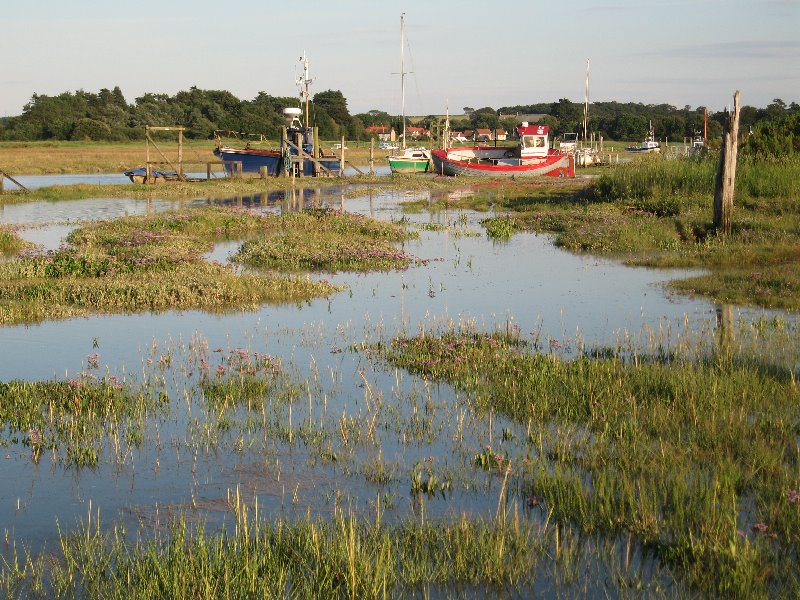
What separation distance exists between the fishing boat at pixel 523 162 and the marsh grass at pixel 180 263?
116 feet

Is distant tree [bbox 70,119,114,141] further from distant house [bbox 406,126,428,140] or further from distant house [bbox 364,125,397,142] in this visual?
distant house [bbox 364,125,397,142]

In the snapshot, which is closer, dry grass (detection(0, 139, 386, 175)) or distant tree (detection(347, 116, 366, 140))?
dry grass (detection(0, 139, 386, 175))

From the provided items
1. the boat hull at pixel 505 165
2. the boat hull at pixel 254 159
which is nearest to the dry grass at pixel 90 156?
the boat hull at pixel 254 159

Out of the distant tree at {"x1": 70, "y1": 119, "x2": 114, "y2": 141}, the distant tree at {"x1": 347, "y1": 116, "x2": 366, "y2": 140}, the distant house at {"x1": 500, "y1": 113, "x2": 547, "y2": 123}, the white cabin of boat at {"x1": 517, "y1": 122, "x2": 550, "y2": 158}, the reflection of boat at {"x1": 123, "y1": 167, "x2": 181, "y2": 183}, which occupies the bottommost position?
the reflection of boat at {"x1": 123, "y1": 167, "x2": 181, "y2": 183}

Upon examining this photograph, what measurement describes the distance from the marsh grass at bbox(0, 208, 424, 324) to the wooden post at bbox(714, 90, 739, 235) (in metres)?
8.17

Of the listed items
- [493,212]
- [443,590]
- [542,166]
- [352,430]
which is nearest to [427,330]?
[352,430]

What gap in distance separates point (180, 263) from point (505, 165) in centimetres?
4646

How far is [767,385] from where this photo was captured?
34.0 feet

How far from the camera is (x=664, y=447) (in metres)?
8.52

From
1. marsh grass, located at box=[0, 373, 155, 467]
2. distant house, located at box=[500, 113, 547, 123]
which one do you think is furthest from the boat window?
distant house, located at box=[500, 113, 547, 123]

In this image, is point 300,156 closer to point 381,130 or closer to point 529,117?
point 529,117

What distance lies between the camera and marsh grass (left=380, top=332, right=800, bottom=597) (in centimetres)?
660

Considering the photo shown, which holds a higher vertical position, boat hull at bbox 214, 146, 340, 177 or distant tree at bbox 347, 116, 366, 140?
distant tree at bbox 347, 116, 366, 140

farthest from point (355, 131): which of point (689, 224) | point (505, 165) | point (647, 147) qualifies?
point (689, 224)
